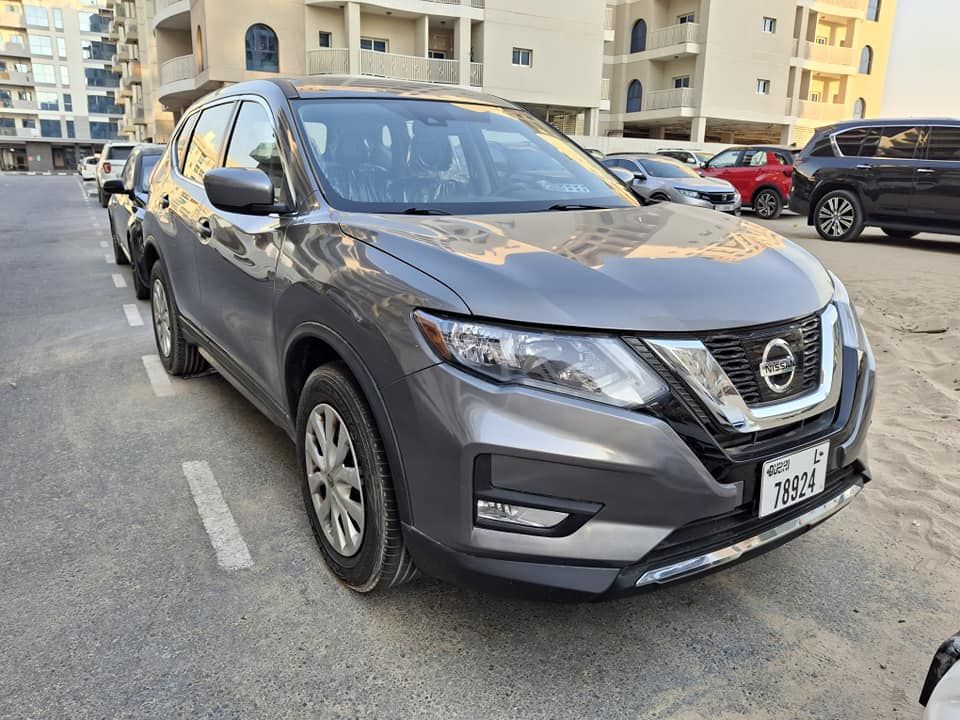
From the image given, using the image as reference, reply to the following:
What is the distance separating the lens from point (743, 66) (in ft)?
131

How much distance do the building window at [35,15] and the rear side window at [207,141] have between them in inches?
3740

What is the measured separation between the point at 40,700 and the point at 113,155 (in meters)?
21.7

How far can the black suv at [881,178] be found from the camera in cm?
1032

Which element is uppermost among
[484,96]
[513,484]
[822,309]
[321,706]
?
[484,96]

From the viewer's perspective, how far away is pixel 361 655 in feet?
7.82

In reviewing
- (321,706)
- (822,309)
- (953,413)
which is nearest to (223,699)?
(321,706)

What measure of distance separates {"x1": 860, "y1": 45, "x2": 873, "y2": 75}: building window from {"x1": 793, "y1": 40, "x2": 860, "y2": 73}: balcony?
6.47 ft

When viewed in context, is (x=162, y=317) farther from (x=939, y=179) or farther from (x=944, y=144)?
(x=944, y=144)

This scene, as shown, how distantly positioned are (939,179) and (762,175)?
20.9 ft

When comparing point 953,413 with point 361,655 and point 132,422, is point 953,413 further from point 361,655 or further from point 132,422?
point 132,422

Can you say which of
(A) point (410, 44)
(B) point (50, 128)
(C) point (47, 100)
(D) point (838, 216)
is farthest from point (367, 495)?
(C) point (47, 100)

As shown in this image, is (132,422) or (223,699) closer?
(223,699)

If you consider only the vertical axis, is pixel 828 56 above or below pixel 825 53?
below

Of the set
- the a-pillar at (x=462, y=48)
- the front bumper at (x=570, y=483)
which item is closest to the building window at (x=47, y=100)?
the a-pillar at (x=462, y=48)
